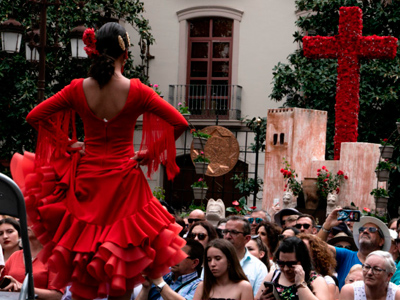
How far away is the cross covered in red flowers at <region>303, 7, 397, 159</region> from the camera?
15.2 metres

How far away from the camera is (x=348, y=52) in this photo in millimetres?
15281

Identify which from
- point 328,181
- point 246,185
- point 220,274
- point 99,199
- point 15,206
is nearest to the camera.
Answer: point 15,206

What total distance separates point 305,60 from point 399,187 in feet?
13.3

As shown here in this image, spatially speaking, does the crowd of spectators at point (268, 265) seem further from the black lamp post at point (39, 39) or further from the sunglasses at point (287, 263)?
the black lamp post at point (39, 39)

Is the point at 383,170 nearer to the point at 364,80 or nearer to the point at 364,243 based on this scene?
the point at 364,243

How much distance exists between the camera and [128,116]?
470 cm

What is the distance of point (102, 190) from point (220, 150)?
10.3 m

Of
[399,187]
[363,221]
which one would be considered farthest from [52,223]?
[399,187]

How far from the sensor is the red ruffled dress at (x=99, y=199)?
175 inches

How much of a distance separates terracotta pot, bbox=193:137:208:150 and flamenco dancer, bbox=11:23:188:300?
9.20 metres

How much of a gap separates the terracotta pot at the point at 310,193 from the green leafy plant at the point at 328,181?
174 mm

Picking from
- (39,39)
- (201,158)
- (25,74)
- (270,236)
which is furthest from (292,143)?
(25,74)

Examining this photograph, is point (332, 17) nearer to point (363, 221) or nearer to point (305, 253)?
point (363, 221)

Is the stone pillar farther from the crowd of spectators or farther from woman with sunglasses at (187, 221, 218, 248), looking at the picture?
woman with sunglasses at (187, 221, 218, 248)
